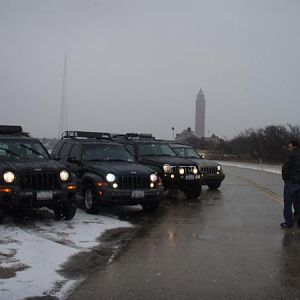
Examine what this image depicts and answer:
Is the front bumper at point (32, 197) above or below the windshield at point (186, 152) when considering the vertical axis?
below

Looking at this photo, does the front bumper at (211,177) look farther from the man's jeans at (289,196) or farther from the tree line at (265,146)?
the tree line at (265,146)

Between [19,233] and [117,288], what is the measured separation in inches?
145

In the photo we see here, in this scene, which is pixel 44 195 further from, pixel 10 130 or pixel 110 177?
pixel 10 130

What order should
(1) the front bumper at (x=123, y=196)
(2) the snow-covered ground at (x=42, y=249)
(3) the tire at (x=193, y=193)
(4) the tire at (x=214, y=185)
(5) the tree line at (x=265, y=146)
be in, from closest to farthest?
(2) the snow-covered ground at (x=42, y=249)
(1) the front bumper at (x=123, y=196)
(3) the tire at (x=193, y=193)
(4) the tire at (x=214, y=185)
(5) the tree line at (x=265, y=146)

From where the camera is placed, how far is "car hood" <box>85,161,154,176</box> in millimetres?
12143

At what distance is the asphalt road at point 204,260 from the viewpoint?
6.17m

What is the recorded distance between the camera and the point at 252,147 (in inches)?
2601

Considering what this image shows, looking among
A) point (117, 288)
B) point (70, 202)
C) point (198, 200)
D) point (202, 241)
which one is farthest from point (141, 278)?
point (198, 200)

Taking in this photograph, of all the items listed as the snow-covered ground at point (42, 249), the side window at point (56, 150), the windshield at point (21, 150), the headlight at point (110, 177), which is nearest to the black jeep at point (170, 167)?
the side window at point (56, 150)

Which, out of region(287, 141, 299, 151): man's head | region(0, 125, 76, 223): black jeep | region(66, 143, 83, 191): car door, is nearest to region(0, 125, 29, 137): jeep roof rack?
region(0, 125, 76, 223): black jeep

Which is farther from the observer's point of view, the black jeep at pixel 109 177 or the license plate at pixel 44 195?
the black jeep at pixel 109 177

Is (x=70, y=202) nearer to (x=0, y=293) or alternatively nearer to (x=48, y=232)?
(x=48, y=232)

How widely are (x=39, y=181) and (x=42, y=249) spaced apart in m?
2.63

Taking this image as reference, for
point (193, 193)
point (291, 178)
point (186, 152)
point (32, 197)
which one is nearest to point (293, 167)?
point (291, 178)
